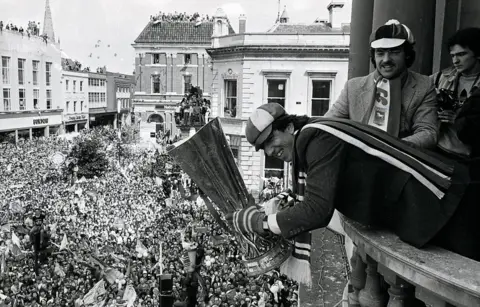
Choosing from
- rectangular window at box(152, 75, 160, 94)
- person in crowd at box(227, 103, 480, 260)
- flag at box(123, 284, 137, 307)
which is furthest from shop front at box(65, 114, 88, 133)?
person in crowd at box(227, 103, 480, 260)

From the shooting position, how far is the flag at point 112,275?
488 inches

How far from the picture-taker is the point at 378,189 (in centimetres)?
274

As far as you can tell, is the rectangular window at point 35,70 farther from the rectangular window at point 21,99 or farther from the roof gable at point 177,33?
the roof gable at point 177,33

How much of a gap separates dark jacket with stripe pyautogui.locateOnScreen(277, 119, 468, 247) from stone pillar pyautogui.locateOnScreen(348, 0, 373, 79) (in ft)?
11.3

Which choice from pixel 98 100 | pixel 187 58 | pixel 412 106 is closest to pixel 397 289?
pixel 412 106

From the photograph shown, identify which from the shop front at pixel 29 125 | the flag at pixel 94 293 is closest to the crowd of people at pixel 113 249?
the flag at pixel 94 293

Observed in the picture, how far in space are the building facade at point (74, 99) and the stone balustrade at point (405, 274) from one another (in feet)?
191

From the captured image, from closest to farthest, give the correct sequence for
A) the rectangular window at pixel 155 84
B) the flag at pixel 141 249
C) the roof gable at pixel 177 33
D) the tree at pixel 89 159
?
the flag at pixel 141 249 < the tree at pixel 89 159 < the roof gable at pixel 177 33 < the rectangular window at pixel 155 84

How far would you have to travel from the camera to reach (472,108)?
2.54 metres

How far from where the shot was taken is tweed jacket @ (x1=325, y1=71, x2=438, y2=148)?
305cm

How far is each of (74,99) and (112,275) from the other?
5212 centimetres

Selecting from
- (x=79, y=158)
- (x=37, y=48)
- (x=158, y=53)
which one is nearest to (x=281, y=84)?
(x=79, y=158)

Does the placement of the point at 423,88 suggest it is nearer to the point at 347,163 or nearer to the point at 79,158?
the point at 347,163

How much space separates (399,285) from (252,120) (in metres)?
1.27
